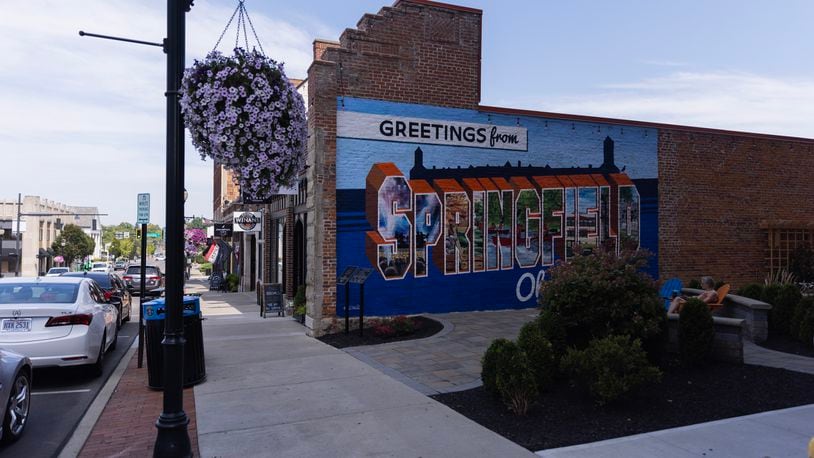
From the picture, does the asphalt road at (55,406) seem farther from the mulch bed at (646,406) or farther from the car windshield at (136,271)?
the car windshield at (136,271)

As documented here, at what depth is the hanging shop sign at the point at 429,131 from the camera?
468 inches

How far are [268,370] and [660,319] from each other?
5338 mm

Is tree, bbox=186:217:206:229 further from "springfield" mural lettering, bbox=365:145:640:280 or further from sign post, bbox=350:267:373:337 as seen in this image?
sign post, bbox=350:267:373:337

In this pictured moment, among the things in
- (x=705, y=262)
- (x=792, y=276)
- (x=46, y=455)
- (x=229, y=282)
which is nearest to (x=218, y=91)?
(x=46, y=455)

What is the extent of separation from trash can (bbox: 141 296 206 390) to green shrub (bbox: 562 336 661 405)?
483 centimetres

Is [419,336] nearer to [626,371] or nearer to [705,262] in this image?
[626,371]

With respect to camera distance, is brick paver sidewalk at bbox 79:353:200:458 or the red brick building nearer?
brick paver sidewalk at bbox 79:353:200:458

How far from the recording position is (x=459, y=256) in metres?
12.9

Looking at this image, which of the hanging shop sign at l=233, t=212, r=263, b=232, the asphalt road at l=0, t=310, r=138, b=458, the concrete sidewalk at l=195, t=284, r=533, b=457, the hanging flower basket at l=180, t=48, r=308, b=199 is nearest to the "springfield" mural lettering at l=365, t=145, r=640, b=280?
the concrete sidewalk at l=195, t=284, r=533, b=457

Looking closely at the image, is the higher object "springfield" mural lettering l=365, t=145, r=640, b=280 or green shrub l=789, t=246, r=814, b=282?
"springfield" mural lettering l=365, t=145, r=640, b=280

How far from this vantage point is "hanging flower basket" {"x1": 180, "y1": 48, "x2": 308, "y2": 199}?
4977mm

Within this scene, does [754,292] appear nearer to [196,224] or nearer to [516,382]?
[516,382]

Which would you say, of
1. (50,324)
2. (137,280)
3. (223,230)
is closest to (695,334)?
(50,324)

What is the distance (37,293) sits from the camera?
8602 mm
